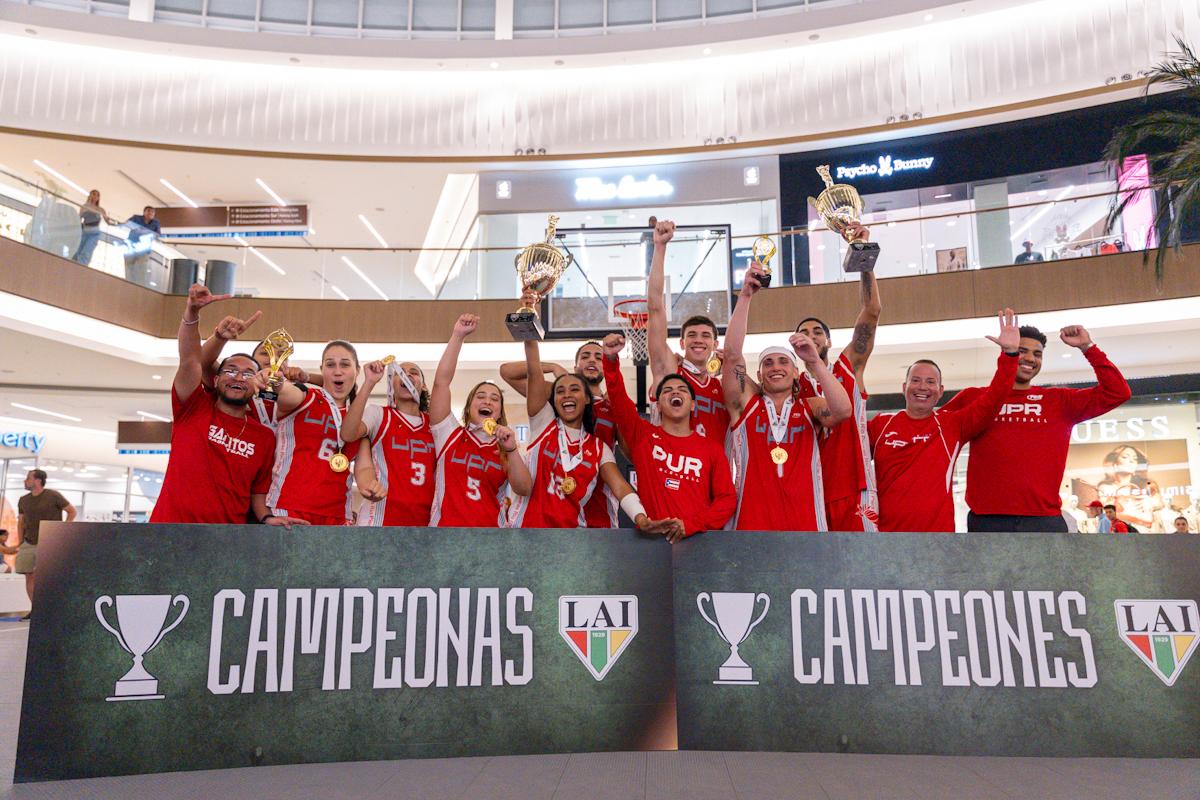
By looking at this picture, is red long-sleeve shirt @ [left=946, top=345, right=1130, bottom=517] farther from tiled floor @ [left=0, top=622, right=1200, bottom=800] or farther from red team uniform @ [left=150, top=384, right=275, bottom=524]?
red team uniform @ [left=150, top=384, right=275, bottom=524]

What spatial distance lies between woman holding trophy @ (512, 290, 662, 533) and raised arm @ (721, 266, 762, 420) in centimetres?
66

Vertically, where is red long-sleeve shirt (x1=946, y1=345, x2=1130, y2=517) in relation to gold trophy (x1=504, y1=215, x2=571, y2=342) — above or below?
below

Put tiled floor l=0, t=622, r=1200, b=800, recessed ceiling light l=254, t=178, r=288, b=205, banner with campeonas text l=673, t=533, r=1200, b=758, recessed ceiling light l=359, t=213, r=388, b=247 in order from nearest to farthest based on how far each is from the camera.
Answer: tiled floor l=0, t=622, r=1200, b=800 → banner with campeonas text l=673, t=533, r=1200, b=758 → recessed ceiling light l=254, t=178, r=288, b=205 → recessed ceiling light l=359, t=213, r=388, b=247

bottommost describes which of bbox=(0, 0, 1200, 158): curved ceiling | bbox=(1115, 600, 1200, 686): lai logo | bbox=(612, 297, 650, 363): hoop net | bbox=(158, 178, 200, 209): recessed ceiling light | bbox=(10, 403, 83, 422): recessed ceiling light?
bbox=(1115, 600, 1200, 686): lai logo

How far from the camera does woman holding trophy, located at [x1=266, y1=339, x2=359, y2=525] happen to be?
394 centimetres

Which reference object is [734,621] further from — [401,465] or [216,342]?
[216,342]

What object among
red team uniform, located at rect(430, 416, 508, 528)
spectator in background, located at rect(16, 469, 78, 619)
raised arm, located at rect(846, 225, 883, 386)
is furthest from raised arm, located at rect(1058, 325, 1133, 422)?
spectator in background, located at rect(16, 469, 78, 619)

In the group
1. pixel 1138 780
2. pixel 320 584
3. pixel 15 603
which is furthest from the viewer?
pixel 15 603

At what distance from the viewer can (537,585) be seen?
3355 millimetres

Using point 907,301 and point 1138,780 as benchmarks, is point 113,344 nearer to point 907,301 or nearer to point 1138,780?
point 907,301

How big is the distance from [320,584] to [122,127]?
46.2 feet

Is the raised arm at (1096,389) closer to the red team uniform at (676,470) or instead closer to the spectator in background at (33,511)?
the red team uniform at (676,470)

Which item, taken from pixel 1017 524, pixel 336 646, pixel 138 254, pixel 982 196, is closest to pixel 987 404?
pixel 1017 524

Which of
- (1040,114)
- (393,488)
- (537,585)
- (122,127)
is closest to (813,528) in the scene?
→ (537,585)
